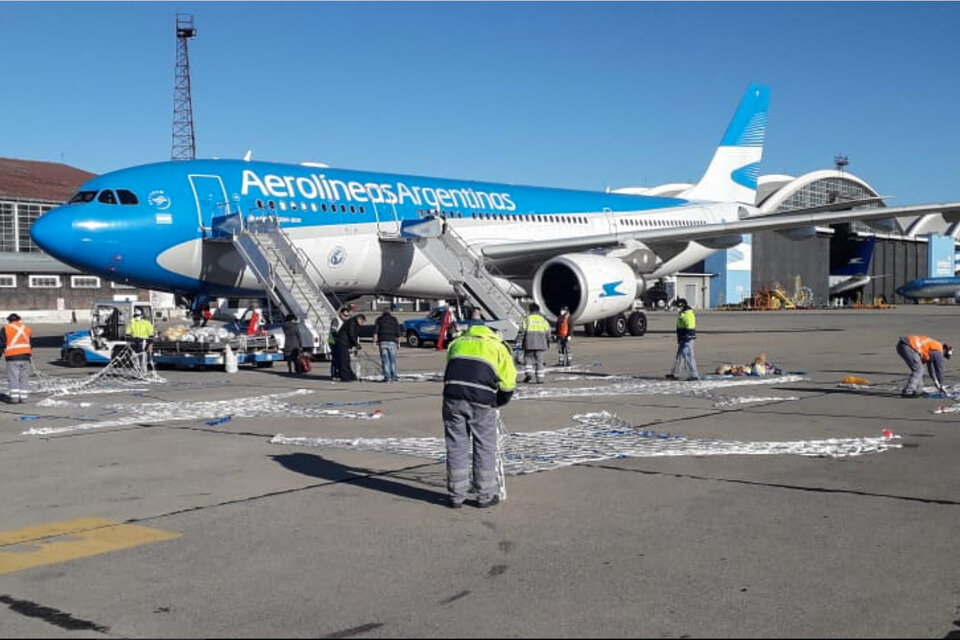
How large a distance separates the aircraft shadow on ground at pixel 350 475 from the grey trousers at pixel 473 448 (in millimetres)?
313

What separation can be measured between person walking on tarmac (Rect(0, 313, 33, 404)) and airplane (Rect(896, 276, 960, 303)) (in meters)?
76.7

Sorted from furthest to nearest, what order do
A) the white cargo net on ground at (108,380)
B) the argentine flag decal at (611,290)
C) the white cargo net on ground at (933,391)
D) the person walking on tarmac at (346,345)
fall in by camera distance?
1. the argentine flag decal at (611,290)
2. the person walking on tarmac at (346,345)
3. the white cargo net on ground at (108,380)
4. the white cargo net on ground at (933,391)

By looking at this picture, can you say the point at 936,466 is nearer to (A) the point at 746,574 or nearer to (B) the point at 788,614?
(A) the point at 746,574

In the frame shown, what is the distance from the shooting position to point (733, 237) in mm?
30422

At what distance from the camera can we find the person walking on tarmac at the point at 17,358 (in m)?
14.8

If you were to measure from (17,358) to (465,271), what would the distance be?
11149 mm

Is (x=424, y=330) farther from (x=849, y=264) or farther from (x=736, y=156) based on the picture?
(x=849, y=264)

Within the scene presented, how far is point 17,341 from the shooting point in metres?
14.9

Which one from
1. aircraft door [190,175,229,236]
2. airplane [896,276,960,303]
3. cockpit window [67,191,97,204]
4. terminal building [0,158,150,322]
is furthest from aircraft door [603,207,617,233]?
airplane [896,276,960,303]

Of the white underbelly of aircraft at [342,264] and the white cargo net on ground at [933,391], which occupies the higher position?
the white underbelly of aircraft at [342,264]

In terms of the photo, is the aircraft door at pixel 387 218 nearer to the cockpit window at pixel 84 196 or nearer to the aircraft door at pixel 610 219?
the cockpit window at pixel 84 196

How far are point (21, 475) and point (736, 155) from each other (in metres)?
32.3

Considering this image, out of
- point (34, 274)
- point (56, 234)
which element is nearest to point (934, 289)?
point (34, 274)

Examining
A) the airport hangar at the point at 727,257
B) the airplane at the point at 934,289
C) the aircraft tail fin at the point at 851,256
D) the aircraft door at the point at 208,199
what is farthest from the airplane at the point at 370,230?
the aircraft tail fin at the point at 851,256
